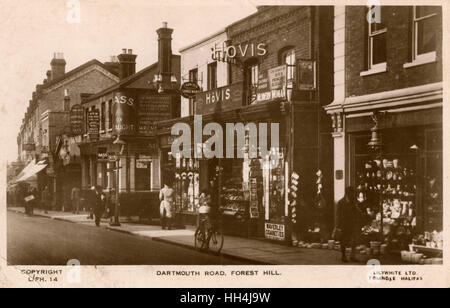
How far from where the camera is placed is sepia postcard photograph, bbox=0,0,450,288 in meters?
10.3

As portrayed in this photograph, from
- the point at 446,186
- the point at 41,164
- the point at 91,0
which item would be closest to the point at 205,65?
the point at 91,0

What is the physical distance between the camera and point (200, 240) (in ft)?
42.9

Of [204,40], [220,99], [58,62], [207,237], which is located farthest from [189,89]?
[207,237]

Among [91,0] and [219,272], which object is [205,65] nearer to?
[91,0]

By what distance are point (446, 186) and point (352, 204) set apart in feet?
5.59

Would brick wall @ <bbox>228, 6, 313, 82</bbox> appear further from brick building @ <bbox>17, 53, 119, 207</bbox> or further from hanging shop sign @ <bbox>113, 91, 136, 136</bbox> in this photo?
brick building @ <bbox>17, 53, 119, 207</bbox>

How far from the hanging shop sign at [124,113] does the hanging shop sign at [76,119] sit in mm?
4400

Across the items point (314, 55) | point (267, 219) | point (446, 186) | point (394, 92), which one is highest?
point (314, 55)

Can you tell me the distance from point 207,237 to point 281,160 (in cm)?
261

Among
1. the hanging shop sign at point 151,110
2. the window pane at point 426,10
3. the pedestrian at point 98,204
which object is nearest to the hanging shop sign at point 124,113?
the hanging shop sign at point 151,110

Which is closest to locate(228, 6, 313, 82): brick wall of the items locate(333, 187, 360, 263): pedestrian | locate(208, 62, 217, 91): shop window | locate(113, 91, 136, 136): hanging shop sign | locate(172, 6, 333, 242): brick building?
locate(172, 6, 333, 242): brick building

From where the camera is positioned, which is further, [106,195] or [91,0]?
[106,195]
